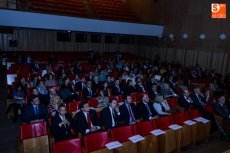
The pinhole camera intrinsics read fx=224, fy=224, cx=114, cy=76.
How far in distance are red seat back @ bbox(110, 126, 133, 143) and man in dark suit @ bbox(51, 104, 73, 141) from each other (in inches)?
40.7

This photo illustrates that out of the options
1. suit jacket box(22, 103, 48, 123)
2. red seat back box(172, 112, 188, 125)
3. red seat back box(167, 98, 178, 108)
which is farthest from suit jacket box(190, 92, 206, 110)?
suit jacket box(22, 103, 48, 123)

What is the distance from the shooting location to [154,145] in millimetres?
4723

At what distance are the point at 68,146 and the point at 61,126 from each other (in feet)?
3.09

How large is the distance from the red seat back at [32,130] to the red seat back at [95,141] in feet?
3.78

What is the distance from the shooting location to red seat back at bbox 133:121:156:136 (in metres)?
4.77

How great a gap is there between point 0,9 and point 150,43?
39.4 feet

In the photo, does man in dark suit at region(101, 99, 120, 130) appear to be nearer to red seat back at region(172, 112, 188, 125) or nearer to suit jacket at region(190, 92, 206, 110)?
red seat back at region(172, 112, 188, 125)

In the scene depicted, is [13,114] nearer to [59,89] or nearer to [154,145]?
[59,89]

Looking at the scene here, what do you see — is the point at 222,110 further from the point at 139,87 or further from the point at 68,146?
the point at 68,146

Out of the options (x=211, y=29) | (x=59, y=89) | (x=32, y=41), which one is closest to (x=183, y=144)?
(x=59, y=89)

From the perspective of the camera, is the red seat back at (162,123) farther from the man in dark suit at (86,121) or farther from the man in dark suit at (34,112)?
the man in dark suit at (34,112)

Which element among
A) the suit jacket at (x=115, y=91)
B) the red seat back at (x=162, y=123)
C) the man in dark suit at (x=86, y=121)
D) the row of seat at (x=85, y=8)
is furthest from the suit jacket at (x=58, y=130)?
the row of seat at (x=85, y=8)

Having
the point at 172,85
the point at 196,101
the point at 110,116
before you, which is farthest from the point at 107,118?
the point at 172,85

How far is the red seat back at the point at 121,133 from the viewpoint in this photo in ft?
14.5
